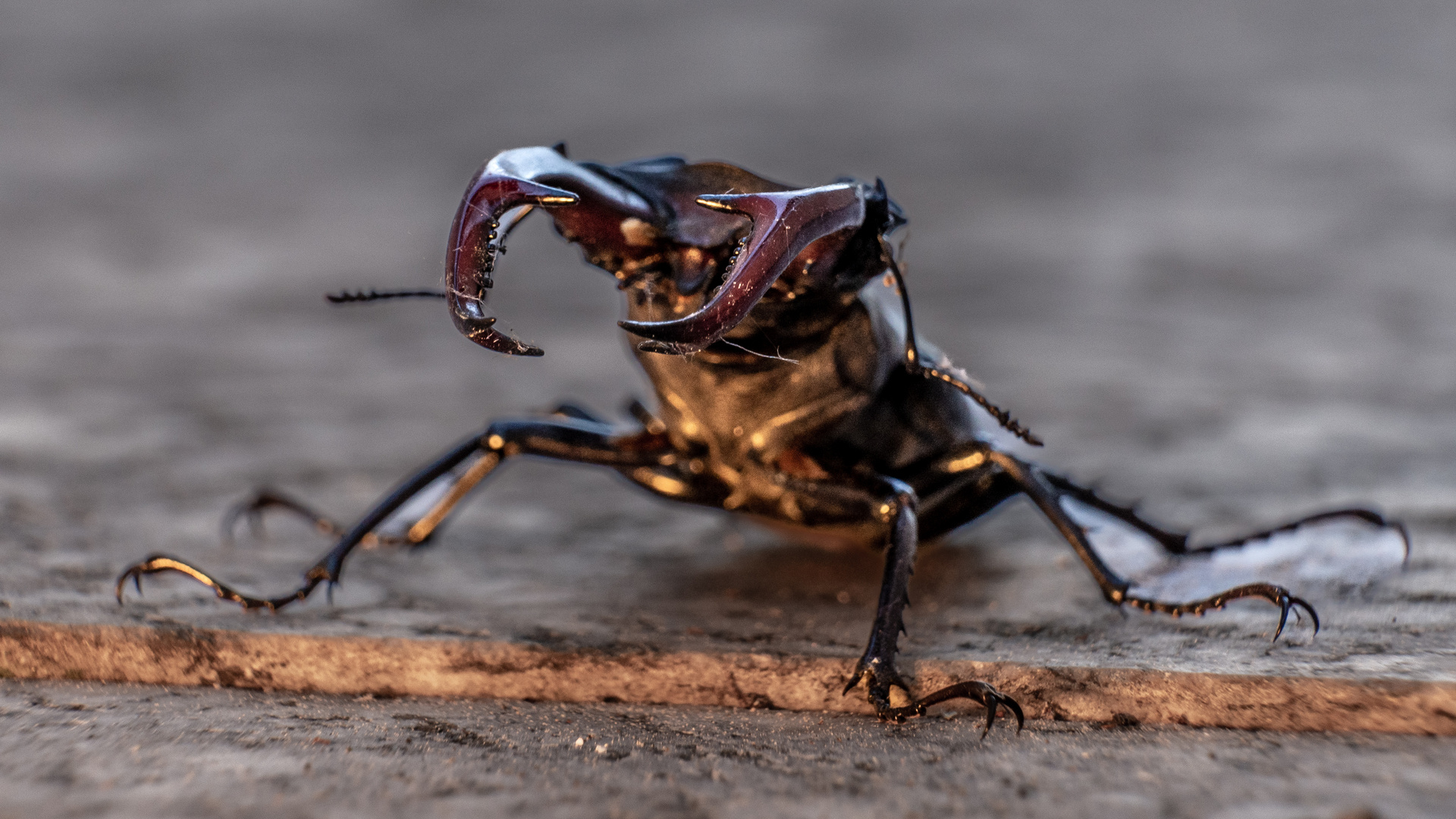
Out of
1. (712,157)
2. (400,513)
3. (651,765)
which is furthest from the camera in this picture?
(712,157)

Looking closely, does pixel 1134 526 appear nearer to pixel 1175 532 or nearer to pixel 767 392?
pixel 1175 532

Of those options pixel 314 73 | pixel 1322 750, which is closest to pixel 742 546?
pixel 1322 750

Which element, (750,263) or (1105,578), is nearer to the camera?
(750,263)

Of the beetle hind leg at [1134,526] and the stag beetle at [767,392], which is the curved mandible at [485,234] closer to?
the stag beetle at [767,392]

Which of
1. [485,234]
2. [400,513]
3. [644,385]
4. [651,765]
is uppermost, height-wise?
[485,234]

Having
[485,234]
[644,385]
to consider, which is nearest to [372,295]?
[485,234]

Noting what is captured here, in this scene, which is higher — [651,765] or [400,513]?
[651,765]

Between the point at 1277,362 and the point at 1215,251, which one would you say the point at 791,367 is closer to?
the point at 1277,362

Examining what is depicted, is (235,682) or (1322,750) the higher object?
(1322,750)
